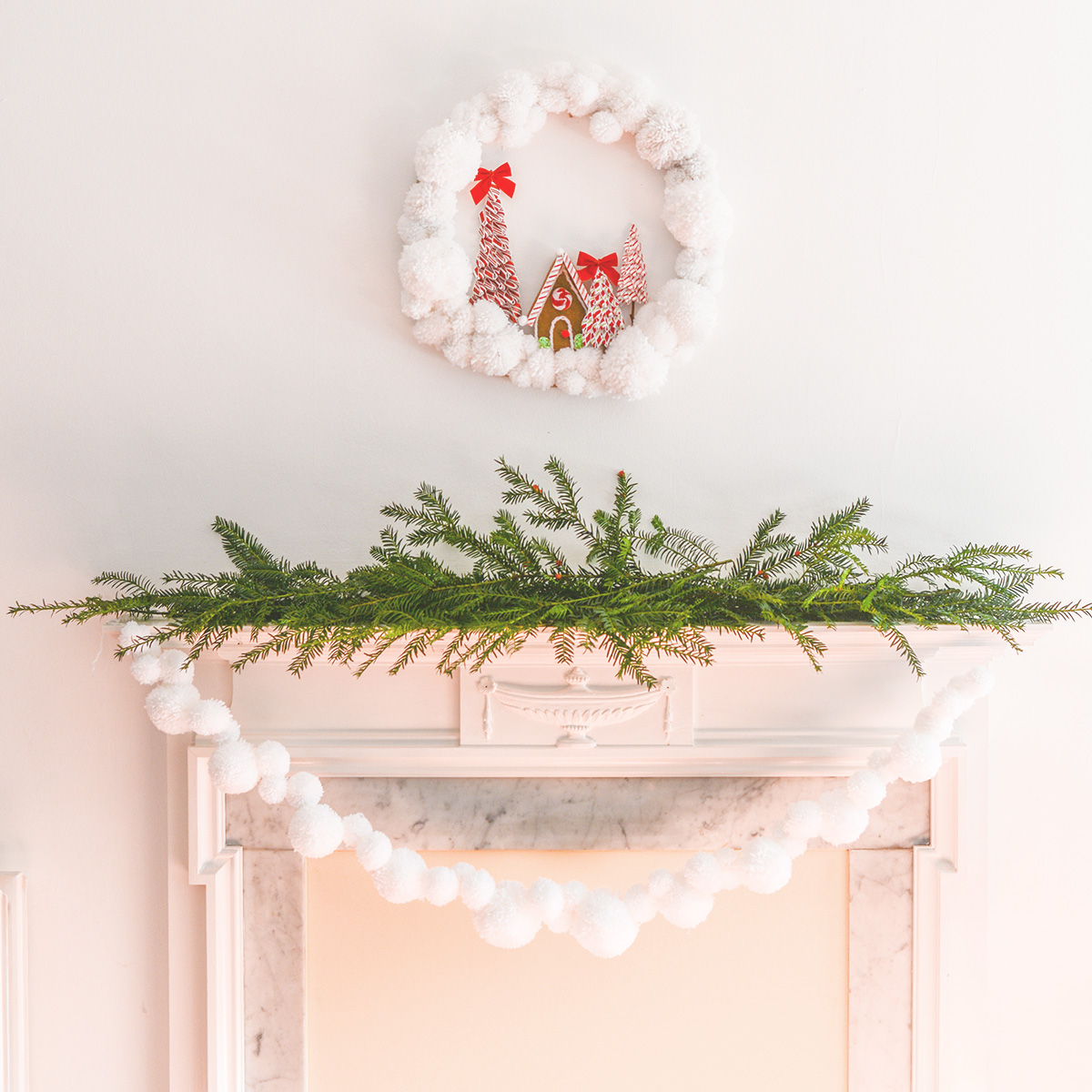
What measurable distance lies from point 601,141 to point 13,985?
4.95 ft

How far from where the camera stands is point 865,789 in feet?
2.98

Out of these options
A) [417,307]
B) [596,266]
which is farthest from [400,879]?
[596,266]

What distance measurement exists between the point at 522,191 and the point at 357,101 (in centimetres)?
27

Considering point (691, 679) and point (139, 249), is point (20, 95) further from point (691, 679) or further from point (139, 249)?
point (691, 679)

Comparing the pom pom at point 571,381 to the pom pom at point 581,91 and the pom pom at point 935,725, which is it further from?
the pom pom at point 935,725

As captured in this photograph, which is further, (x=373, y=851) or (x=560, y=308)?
(x=560, y=308)

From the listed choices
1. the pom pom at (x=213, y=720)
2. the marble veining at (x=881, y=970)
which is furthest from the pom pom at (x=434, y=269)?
the marble veining at (x=881, y=970)

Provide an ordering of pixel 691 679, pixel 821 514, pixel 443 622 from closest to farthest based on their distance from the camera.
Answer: pixel 443 622 → pixel 691 679 → pixel 821 514

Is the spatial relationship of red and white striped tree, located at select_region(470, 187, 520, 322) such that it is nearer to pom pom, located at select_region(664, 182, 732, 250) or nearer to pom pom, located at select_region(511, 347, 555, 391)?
pom pom, located at select_region(511, 347, 555, 391)

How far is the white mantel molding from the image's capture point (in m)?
1.05

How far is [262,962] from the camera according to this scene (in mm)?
1044

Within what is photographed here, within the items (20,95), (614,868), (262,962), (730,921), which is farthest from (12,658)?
(730,921)

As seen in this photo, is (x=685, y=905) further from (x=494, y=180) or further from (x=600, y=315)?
(x=494, y=180)

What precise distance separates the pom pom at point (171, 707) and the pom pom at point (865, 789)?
84 centimetres
